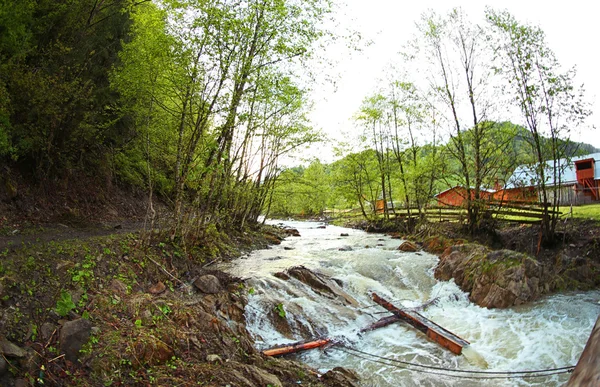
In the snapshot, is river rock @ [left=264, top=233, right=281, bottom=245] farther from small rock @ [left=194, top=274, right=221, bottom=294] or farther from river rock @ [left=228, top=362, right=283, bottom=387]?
river rock @ [left=228, top=362, right=283, bottom=387]

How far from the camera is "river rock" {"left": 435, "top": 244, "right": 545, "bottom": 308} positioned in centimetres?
1023

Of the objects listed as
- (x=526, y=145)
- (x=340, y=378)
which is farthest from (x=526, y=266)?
(x=340, y=378)

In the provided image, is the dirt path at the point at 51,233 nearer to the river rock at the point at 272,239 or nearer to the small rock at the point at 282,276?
the small rock at the point at 282,276

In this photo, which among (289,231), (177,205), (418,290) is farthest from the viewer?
(289,231)

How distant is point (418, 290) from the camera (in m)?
11.9

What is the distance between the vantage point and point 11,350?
387 cm

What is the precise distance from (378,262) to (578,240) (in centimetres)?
747

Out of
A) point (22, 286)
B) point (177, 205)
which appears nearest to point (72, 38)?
point (177, 205)

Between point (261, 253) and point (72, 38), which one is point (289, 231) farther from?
point (72, 38)

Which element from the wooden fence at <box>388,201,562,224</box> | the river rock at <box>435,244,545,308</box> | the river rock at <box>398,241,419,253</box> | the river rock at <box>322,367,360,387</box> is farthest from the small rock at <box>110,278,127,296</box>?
the wooden fence at <box>388,201,562,224</box>

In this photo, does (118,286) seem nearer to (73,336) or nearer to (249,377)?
(73,336)

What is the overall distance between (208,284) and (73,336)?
14.3 ft

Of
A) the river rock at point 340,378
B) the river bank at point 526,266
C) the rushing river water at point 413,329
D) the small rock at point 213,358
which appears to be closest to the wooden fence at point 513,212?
the river bank at point 526,266

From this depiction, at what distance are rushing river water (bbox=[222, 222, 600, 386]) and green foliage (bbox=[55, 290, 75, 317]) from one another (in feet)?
12.4
